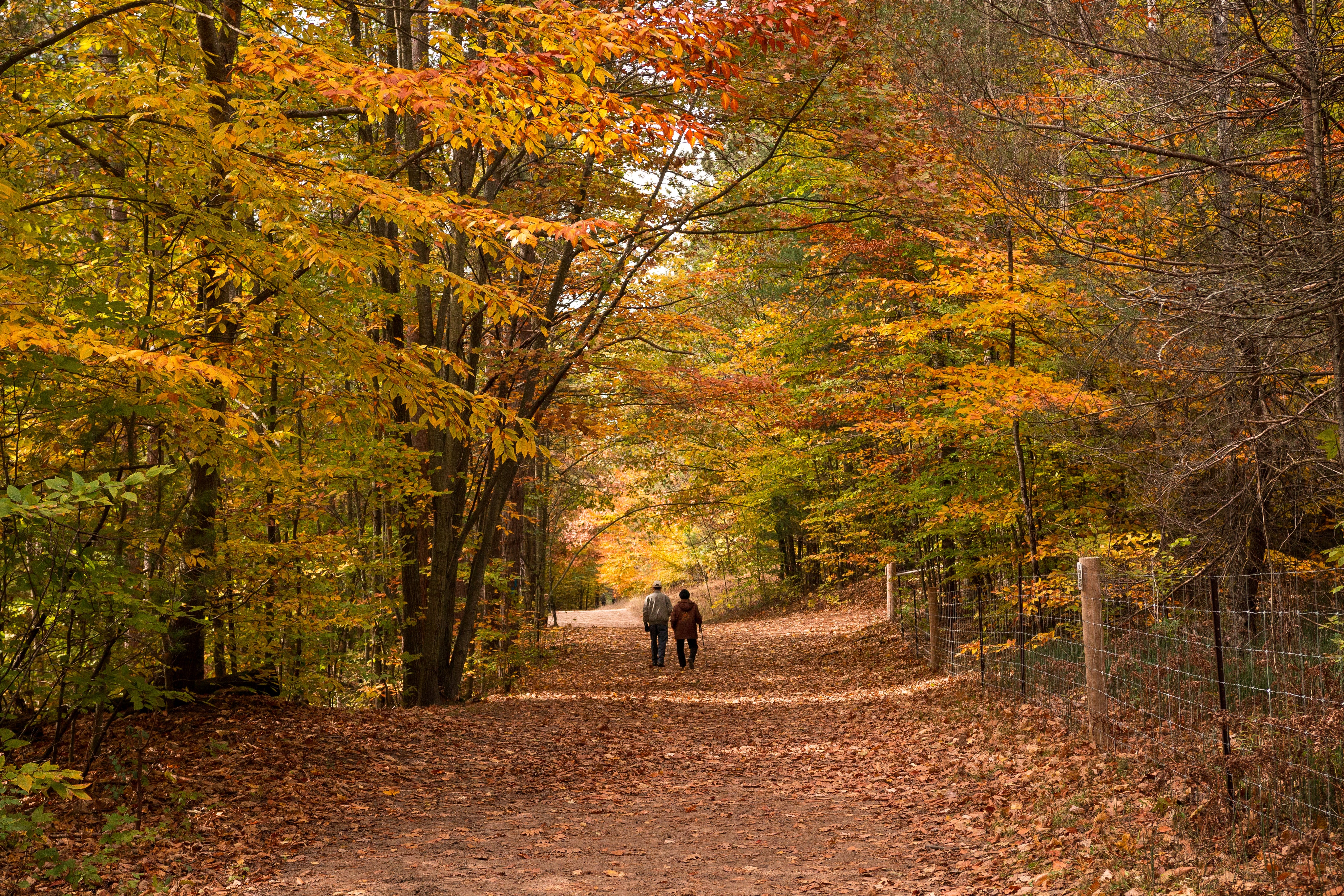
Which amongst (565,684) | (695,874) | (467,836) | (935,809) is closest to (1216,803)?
(935,809)

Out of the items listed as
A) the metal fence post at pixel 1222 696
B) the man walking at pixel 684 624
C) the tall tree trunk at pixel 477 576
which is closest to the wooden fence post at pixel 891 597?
the man walking at pixel 684 624

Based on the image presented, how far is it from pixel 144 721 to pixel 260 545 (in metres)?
1.74

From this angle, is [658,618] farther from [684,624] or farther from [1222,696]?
[1222,696]

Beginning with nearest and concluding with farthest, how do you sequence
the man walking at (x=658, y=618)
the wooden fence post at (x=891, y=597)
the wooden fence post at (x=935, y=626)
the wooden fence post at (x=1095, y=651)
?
the wooden fence post at (x=1095, y=651), the wooden fence post at (x=935, y=626), the man walking at (x=658, y=618), the wooden fence post at (x=891, y=597)

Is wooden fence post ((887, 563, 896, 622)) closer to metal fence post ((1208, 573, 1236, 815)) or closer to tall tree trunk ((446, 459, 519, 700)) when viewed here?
tall tree trunk ((446, 459, 519, 700))

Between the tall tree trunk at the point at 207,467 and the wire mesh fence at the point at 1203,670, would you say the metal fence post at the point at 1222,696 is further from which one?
the tall tree trunk at the point at 207,467

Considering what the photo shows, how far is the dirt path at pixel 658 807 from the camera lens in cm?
559

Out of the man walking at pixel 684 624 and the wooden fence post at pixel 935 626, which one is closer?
the wooden fence post at pixel 935 626

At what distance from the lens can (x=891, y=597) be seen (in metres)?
20.5

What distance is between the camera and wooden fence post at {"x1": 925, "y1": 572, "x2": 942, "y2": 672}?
14.0 m

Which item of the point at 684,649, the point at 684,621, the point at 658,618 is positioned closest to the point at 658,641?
the point at 658,618

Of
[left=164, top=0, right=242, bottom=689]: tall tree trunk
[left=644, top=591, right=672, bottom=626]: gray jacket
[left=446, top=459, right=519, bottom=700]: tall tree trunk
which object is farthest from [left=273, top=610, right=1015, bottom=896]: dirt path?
[left=644, top=591, right=672, bottom=626]: gray jacket

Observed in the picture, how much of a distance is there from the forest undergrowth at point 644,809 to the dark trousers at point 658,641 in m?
6.15

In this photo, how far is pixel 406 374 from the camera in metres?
6.26
